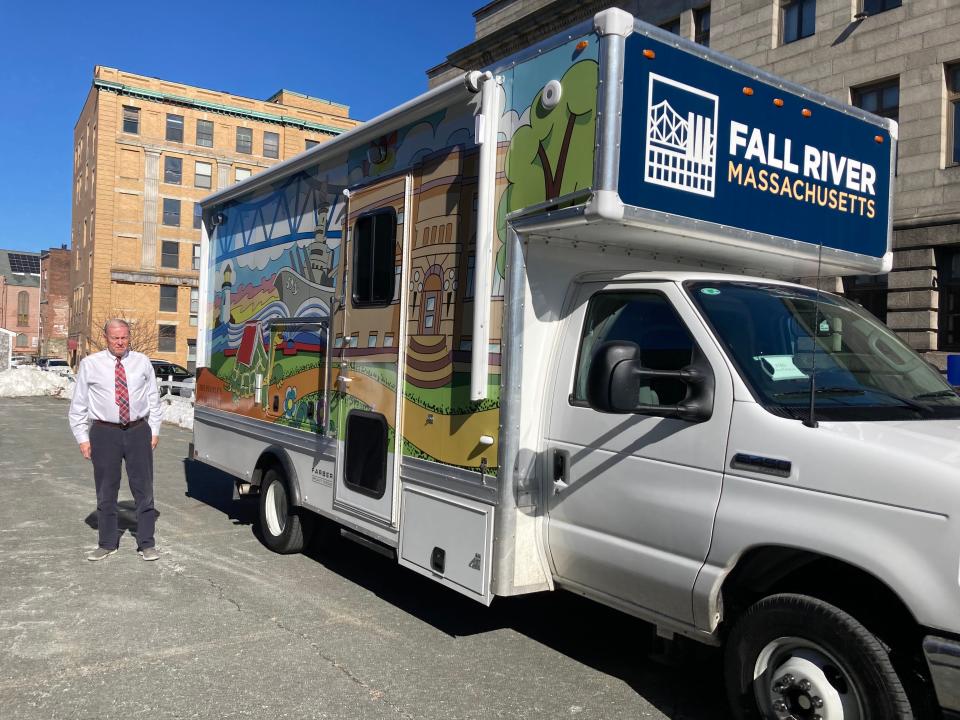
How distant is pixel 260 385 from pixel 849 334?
4.76 meters

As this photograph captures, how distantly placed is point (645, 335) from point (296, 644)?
2647 millimetres

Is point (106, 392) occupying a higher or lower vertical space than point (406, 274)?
lower

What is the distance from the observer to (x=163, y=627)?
16.7ft

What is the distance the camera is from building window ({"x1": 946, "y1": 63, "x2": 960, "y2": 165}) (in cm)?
1798

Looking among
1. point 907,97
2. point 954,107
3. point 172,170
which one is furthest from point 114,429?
point 172,170

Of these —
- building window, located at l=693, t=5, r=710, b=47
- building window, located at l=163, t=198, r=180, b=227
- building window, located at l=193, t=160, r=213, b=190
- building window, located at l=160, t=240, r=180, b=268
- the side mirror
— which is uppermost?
building window, located at l=193, t=160, r=213, b=190

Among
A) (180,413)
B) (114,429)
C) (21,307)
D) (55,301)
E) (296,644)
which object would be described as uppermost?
(55,301)

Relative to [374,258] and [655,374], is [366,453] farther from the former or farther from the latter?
[655,374]

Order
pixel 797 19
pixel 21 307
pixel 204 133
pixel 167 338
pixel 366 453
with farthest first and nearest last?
1. pixel 21 307
2. pixel 204 133
3. pixel 167 338
4. pixel 797 19
5. pixel 366 453

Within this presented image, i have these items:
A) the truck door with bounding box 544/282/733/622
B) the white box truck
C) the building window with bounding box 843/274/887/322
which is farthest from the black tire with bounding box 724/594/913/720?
the building window with bounding box 843/274/887/322

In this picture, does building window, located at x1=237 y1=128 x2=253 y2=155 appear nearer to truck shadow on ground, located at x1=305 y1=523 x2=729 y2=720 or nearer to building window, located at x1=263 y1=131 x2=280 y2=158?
building window, located at x1=263 y1=131 x2=280 y2=158

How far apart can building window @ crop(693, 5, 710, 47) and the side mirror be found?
21.3m

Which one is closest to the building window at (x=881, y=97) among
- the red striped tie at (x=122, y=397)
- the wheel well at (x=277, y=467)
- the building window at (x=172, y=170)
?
the wheel well at (x=277, y=467)

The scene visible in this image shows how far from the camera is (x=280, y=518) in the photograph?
7.00 meters
